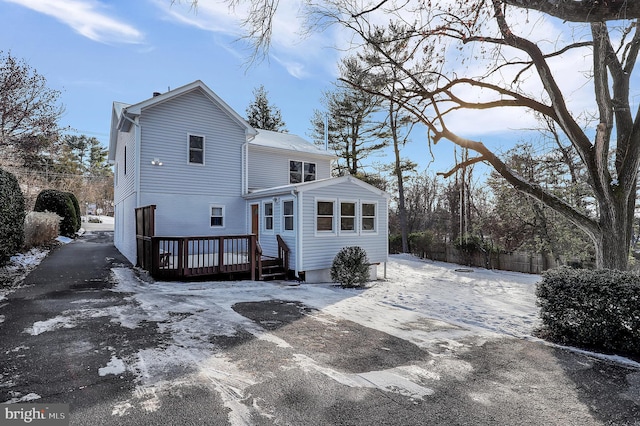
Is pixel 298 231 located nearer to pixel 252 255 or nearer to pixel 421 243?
pixel 252 255

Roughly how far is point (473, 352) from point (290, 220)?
7224mm

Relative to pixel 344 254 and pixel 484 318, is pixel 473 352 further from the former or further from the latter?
pixel 344 254

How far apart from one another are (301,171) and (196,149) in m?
5.12

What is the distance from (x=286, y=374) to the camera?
136 inches

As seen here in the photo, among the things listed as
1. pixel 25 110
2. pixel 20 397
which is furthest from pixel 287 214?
pixel 25 110

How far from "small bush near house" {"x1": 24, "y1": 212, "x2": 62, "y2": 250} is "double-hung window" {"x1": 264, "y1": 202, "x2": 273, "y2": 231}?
8.30 meters

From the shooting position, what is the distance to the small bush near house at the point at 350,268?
10.2 m

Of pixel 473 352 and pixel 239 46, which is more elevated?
pixel 239 46

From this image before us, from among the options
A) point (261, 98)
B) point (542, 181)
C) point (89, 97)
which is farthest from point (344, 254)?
point (261, 98)

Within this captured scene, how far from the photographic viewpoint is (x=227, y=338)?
4512mm

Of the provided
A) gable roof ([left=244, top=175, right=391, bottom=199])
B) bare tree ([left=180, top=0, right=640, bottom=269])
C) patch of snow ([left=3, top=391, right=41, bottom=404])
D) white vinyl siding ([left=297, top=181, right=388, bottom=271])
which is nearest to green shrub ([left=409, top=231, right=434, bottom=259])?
white vinyl siding ([left=297, top=181, right=388, bottom=271])

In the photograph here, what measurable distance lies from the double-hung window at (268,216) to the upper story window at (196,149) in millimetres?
2895

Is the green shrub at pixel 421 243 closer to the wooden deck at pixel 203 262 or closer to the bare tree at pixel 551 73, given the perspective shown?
the wooden deck at pixel 203 262

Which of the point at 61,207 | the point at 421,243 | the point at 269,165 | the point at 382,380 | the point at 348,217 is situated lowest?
the point at 382,380
